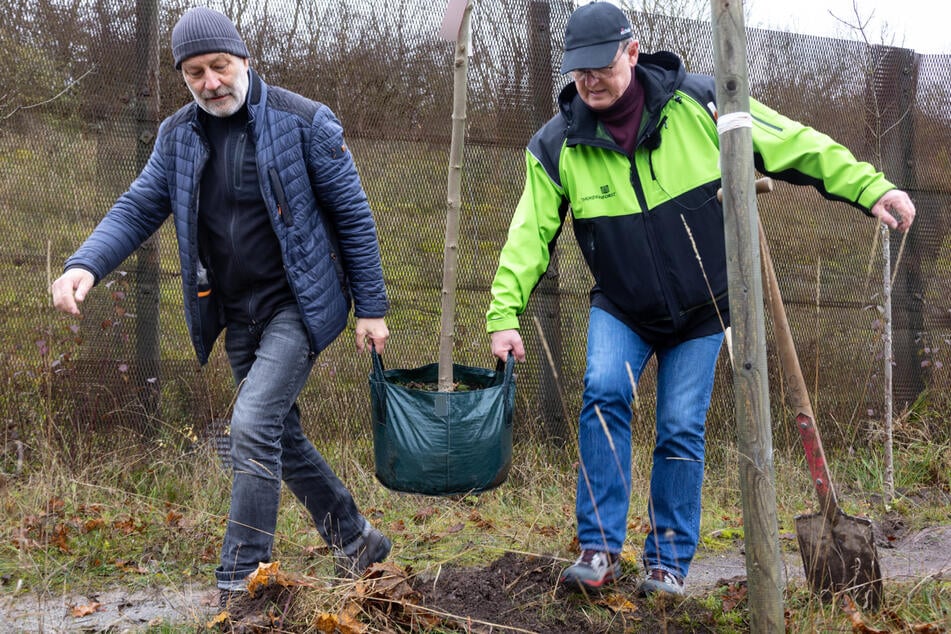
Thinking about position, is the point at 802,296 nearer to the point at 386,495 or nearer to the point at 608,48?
the point at 386,495

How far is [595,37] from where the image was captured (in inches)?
117

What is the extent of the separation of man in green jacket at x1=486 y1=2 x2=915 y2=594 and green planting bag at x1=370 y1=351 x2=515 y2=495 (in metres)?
0.23

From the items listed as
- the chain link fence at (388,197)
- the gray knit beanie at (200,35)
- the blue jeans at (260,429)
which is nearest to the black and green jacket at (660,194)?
the blue jeans at (260,429)

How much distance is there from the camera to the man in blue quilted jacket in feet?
10.1

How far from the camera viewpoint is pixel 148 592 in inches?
142

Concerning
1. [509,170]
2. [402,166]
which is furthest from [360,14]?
[509,170]

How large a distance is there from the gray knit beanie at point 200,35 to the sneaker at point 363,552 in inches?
72.4

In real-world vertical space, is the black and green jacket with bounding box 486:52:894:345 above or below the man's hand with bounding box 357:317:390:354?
above

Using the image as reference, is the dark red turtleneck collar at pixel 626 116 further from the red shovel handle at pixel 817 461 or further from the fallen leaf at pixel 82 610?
the fallen leaf at pixel 82 610

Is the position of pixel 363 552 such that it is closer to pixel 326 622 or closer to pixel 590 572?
pixel 326 622

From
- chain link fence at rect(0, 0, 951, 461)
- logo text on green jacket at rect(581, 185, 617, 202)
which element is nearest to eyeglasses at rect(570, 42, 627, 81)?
logo text on green jacket at rect(581, 185, 617, 202)

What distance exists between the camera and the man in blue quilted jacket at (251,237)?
307 centimetres

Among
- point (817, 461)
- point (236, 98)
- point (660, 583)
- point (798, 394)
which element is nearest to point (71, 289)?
point (236, 98)

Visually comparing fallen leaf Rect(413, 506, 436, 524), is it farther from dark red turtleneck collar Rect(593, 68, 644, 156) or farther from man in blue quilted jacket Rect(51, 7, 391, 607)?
dark red turtleneck collar Rect(593, 68, 644, 156)
